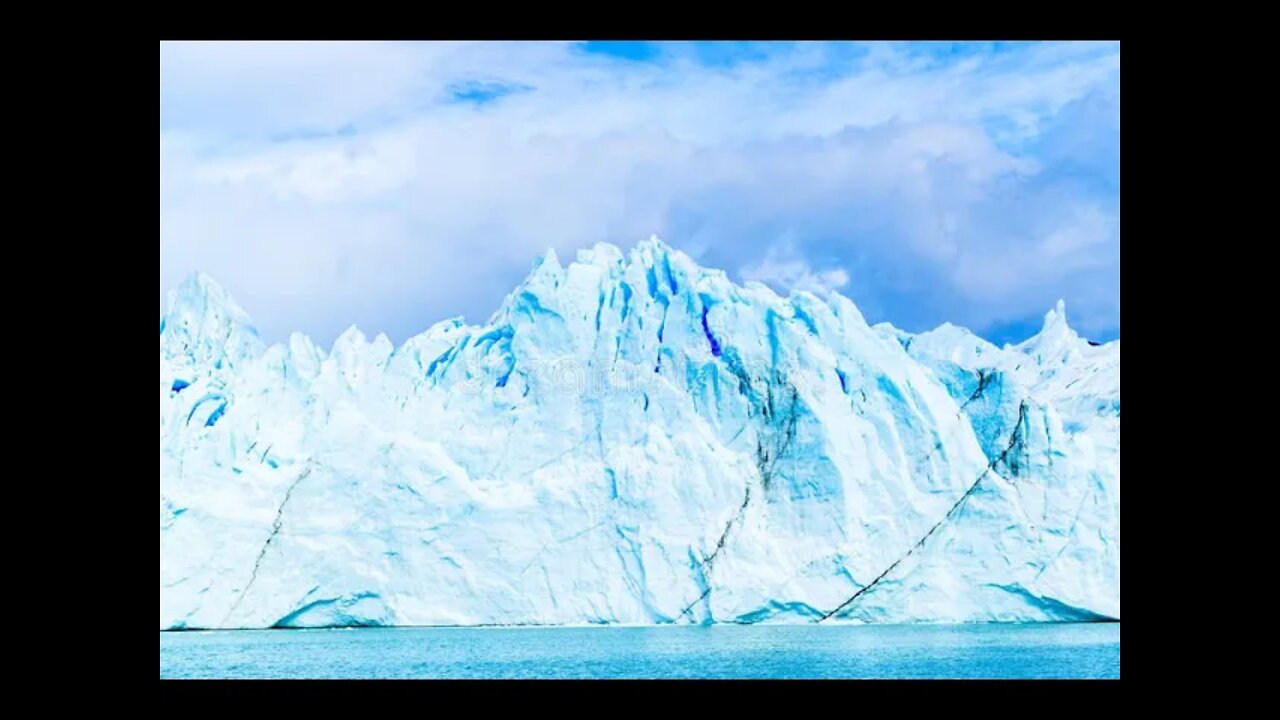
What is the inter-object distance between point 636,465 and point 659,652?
211 centimetres

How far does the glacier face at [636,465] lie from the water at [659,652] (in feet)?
0.71

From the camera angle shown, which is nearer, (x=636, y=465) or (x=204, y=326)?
(x=636, y=465)

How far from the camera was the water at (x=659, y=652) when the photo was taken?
9.66 m

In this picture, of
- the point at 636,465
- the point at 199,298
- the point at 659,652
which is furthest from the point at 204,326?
the point at 659,652

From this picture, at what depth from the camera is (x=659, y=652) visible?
34.6 feet

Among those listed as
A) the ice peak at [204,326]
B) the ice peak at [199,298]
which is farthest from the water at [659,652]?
the ice peak at [199,298]

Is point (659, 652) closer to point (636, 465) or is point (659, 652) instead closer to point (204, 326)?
point (636, 465)

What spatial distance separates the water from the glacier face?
217 millimetres

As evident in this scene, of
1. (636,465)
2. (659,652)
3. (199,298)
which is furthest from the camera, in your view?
(199,298)

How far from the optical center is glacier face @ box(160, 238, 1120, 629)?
39.3 feet

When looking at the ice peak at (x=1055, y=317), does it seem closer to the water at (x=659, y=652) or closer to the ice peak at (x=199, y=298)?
the water at (x=659, y=652)
